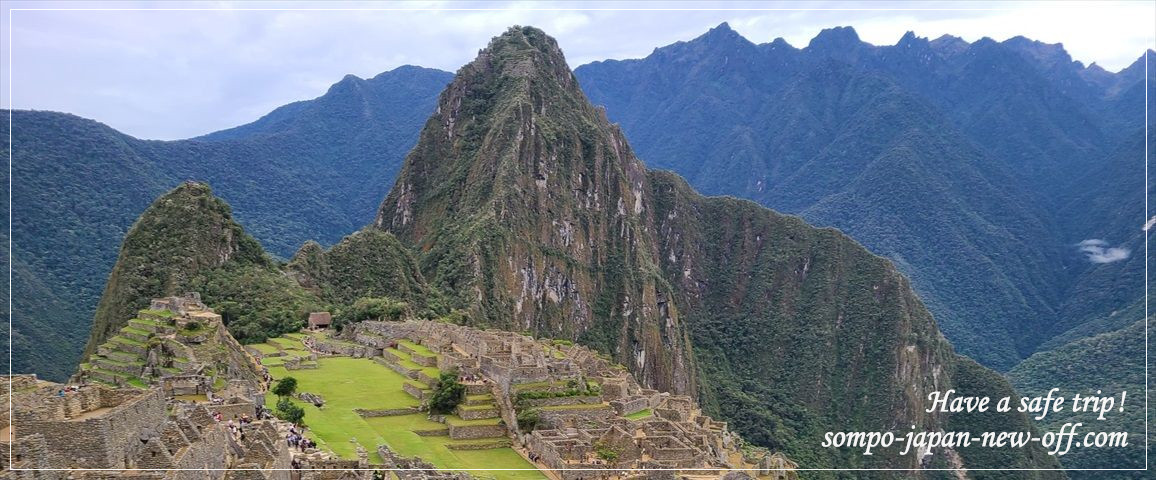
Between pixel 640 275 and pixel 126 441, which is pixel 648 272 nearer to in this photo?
pixel 640 275

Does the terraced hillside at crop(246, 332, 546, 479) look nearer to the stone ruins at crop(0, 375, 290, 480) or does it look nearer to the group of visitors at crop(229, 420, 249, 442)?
the group of visitors at crop(229, 420, 249, 442)

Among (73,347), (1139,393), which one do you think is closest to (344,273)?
(73,347)

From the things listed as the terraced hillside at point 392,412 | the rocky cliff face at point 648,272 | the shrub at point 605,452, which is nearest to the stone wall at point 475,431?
the terraced hillside at point 392,412

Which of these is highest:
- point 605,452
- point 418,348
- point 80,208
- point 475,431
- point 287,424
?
point 80,208

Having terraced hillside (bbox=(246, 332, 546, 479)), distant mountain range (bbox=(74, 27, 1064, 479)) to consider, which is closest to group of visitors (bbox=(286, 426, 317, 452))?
terraced hillside (bbox=(246, 332, 546, 479))

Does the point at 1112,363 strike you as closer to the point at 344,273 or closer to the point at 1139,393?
the point at 1139,393

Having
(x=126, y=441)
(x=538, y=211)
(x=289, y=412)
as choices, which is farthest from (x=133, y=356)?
(x=538, y=211)

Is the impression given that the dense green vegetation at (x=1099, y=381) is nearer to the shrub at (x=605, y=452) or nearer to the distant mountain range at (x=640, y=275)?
the distant mountain range at (x=640, y=275)
